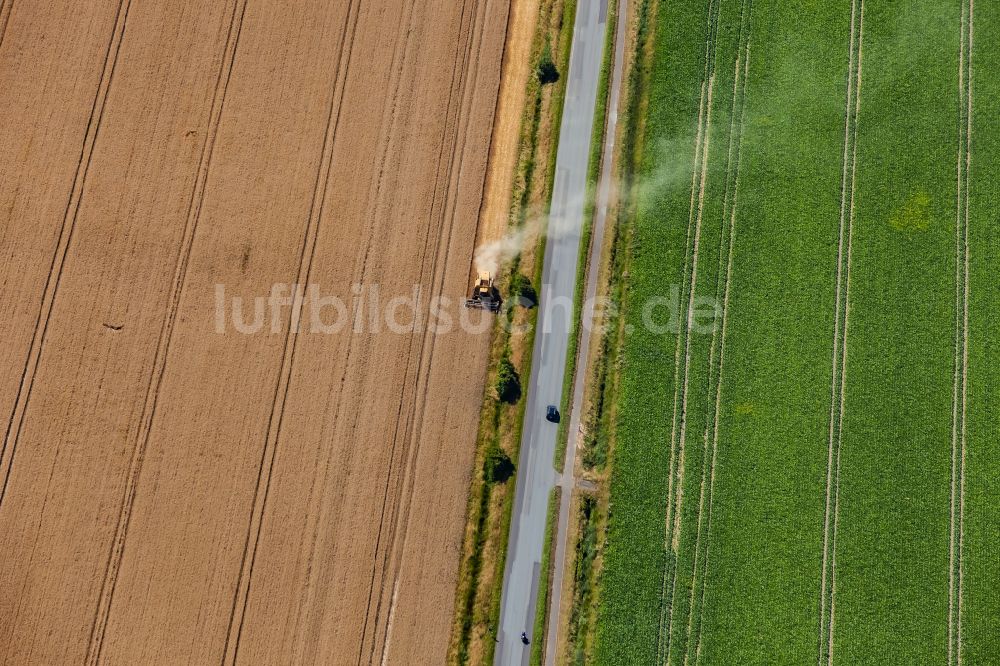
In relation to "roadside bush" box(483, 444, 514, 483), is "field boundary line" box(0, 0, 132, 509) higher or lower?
higher

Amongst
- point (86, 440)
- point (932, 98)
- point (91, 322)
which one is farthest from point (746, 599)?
point (91, 322)

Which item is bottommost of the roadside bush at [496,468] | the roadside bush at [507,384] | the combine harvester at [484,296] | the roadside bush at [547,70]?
the roadside bush at [496,468]

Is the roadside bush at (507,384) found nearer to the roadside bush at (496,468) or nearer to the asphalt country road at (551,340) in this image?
the asphalt country road at (551,340)

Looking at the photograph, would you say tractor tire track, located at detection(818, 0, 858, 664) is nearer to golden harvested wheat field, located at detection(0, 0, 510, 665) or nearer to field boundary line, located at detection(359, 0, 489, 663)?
golden harvested wheat field, located at detection(0, 0, 510, 665)


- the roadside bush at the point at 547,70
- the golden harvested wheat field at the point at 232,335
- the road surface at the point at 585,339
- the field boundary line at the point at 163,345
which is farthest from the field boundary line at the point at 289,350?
the road surface at the point at 585,339

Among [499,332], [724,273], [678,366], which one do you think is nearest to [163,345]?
[499,332]

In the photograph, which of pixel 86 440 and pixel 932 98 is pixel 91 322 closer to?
pixel 86 440

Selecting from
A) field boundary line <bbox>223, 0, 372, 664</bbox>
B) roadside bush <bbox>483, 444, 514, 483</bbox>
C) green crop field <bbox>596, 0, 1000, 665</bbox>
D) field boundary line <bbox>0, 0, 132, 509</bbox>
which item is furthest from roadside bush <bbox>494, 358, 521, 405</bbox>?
field boundary line <bbox>0, 0, 132, 509</bbox>

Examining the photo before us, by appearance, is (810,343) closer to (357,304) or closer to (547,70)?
(547,70)
